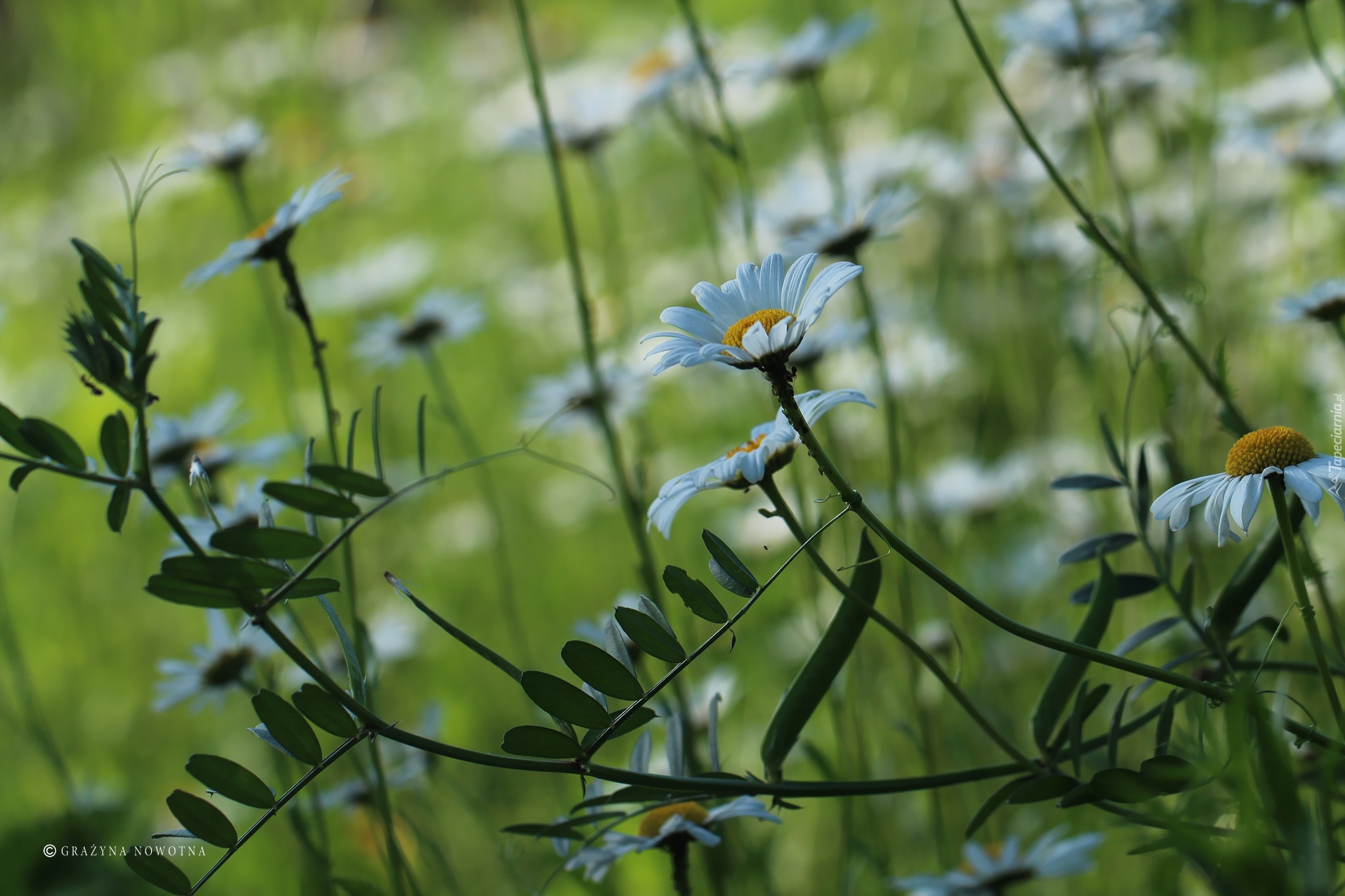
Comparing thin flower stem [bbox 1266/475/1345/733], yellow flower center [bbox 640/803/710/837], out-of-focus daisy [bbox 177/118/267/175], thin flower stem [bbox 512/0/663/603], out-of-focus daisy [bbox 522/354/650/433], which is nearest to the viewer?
thin flower stem [bbox 1266/475/1345/733]

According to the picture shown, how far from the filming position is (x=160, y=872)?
332 mm

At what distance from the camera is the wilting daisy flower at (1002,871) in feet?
1.20

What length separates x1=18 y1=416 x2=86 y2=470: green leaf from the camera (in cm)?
32

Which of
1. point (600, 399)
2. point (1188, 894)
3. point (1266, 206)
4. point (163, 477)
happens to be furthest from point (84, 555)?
point (1266, 206)

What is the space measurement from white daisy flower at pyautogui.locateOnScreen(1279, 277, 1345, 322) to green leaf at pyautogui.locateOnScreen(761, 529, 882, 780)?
0.93 ft

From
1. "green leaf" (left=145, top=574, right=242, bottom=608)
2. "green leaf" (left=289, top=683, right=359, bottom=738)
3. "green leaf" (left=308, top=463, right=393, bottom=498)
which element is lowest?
"green leaf" (left=289, top=683, right=359, bottom=738)

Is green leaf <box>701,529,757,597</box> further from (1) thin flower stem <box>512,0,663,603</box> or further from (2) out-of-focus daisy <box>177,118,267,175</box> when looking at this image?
(2) out-of-focus daisy <box>177,118,267,175</box>

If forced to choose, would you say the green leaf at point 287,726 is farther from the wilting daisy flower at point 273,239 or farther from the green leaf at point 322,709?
the wilting daisy flower at point 273,239

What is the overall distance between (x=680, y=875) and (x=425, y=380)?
1.60m

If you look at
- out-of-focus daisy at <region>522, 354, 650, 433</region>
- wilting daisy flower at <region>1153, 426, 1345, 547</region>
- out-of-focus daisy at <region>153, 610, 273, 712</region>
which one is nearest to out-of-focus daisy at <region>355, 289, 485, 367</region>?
out-of-focus daisy at <region>522, 354, 650, 433</region>

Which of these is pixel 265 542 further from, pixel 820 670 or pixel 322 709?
pixel 820 670

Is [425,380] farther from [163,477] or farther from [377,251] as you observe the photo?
[163,477]

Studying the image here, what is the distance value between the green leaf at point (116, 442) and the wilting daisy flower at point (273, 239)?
0.64ft

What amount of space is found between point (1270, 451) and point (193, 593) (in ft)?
1.14
